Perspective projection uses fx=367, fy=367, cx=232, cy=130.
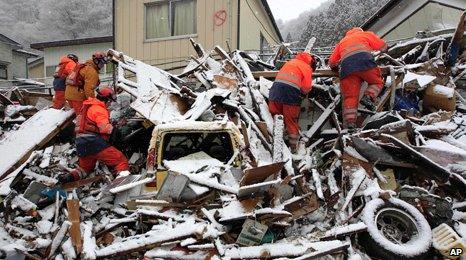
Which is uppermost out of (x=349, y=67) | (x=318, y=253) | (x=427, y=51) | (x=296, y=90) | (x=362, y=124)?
(x=427, y=51)

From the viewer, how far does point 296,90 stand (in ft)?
19.6

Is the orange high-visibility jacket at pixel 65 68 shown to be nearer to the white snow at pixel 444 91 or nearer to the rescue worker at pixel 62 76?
the rescue worker at pixel 62 76

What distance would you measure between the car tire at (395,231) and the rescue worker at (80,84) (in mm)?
5238

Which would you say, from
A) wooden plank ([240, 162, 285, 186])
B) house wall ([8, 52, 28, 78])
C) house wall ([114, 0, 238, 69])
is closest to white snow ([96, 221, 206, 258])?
wooden plank ([240, 162, 285, 186])

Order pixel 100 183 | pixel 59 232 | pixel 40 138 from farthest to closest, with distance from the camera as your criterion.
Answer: pixel 40 138, pixel 100 183, pixel 59 232

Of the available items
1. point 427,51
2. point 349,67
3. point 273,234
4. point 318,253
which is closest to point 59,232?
point 273,234

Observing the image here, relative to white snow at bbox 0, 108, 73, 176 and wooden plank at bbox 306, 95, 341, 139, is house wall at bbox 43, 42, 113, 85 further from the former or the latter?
wooden plank at bbox 306, 95, 341, 139

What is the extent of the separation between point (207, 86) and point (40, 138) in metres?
3.22

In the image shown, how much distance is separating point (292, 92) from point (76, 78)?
4.04m

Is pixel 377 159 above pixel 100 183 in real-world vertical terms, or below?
above

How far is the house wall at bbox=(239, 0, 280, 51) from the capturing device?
12.1 meters

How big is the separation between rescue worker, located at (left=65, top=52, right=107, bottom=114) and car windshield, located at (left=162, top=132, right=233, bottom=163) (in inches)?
85.8

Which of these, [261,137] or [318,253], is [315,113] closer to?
[261,137]

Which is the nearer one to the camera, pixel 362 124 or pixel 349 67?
pixel 349 67
